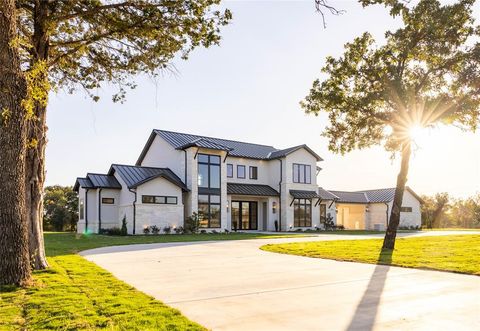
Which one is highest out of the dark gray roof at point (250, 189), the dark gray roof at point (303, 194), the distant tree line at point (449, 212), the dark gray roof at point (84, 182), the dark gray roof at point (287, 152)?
the dark gray roof at point (287, 152)

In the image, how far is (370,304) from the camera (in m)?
5.66

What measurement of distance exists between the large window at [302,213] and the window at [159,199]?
34.6ft

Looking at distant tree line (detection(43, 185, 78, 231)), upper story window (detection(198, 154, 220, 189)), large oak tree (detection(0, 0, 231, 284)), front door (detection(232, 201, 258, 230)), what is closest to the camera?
large oak tree (detection(0, 0, 231, 284))

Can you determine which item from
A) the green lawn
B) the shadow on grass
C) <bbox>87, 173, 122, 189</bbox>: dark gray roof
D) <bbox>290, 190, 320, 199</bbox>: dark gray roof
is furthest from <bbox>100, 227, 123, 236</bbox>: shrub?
the shadow on grass

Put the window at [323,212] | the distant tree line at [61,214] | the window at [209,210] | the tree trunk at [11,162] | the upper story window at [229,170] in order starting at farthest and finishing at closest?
the distant tree line at [61,214]
the window at [323,212]
the upper story window at [229,170]
the window at [209,210]
the tree trunk at [11,162]

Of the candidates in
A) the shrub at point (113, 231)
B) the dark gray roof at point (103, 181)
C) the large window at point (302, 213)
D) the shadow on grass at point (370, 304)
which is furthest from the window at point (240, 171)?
the shadow on grass at point (370, 304)

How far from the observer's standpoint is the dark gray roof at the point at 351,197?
129ft

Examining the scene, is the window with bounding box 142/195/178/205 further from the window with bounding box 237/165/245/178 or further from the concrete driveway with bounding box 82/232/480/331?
the concrete driveway with bounding box 82/232/480/331

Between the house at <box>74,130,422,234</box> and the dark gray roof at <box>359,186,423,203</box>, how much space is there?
5.72m

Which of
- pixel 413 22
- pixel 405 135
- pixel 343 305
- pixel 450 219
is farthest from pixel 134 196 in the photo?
pixel 450 219

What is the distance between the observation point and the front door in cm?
3209

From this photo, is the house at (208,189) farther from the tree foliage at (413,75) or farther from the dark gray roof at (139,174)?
the tree foliage at (413,75)

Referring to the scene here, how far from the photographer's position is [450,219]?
59438 millimetres

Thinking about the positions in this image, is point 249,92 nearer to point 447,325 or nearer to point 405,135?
point 405,135
